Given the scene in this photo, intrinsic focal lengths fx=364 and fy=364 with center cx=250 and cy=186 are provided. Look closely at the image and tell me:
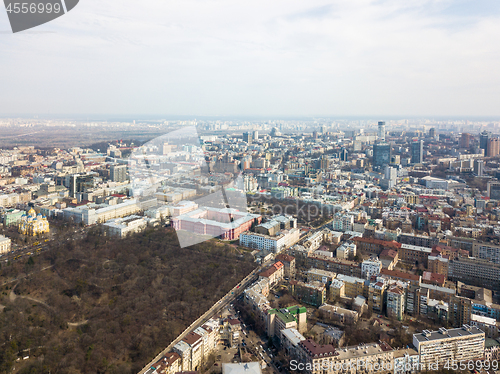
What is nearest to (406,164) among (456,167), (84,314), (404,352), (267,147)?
(456,167)

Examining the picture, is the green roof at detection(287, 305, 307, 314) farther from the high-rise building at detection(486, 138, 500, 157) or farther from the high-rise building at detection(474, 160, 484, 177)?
the high-rise building at detection(486, 138, 500, 157)

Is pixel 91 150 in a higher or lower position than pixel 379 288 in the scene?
higher

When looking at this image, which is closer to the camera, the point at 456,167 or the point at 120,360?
the point at 120,360

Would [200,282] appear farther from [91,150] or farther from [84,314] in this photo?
[91,150]

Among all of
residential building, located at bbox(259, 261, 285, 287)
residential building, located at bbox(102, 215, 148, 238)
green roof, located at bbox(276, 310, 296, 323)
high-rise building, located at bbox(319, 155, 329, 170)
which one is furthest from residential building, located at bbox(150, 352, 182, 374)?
high-rise building, located at bbox(319, 155, 329, 170)

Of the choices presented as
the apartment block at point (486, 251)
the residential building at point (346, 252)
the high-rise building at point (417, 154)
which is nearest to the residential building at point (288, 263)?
the residential building at point (346, 252)

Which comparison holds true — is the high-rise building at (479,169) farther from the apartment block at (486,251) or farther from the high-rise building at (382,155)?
the apartment block at (486,251)

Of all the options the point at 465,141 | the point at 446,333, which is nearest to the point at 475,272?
the point at 446,333
